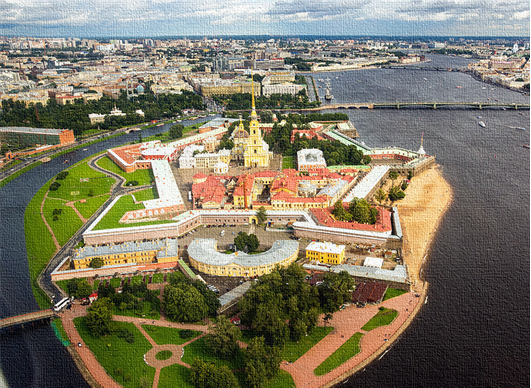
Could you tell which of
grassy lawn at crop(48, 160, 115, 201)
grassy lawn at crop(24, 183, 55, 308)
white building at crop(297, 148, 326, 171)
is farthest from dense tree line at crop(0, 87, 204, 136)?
white building at crop(297, 148, 326, 171)

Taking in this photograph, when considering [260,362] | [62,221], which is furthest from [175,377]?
[62,221]

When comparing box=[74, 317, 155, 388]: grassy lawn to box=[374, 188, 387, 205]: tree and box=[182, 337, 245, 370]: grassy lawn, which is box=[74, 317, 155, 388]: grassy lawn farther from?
box=[374, 188, 387, 205]: tree

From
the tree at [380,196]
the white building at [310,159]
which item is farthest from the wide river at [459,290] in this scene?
the white building at [310,159]

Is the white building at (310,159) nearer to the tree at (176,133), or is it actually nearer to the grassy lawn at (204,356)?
the tree at (176,133)

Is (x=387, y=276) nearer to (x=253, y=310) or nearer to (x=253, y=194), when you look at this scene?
(x=253, y=310)

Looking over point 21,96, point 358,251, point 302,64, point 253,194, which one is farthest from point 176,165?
point 302,64
